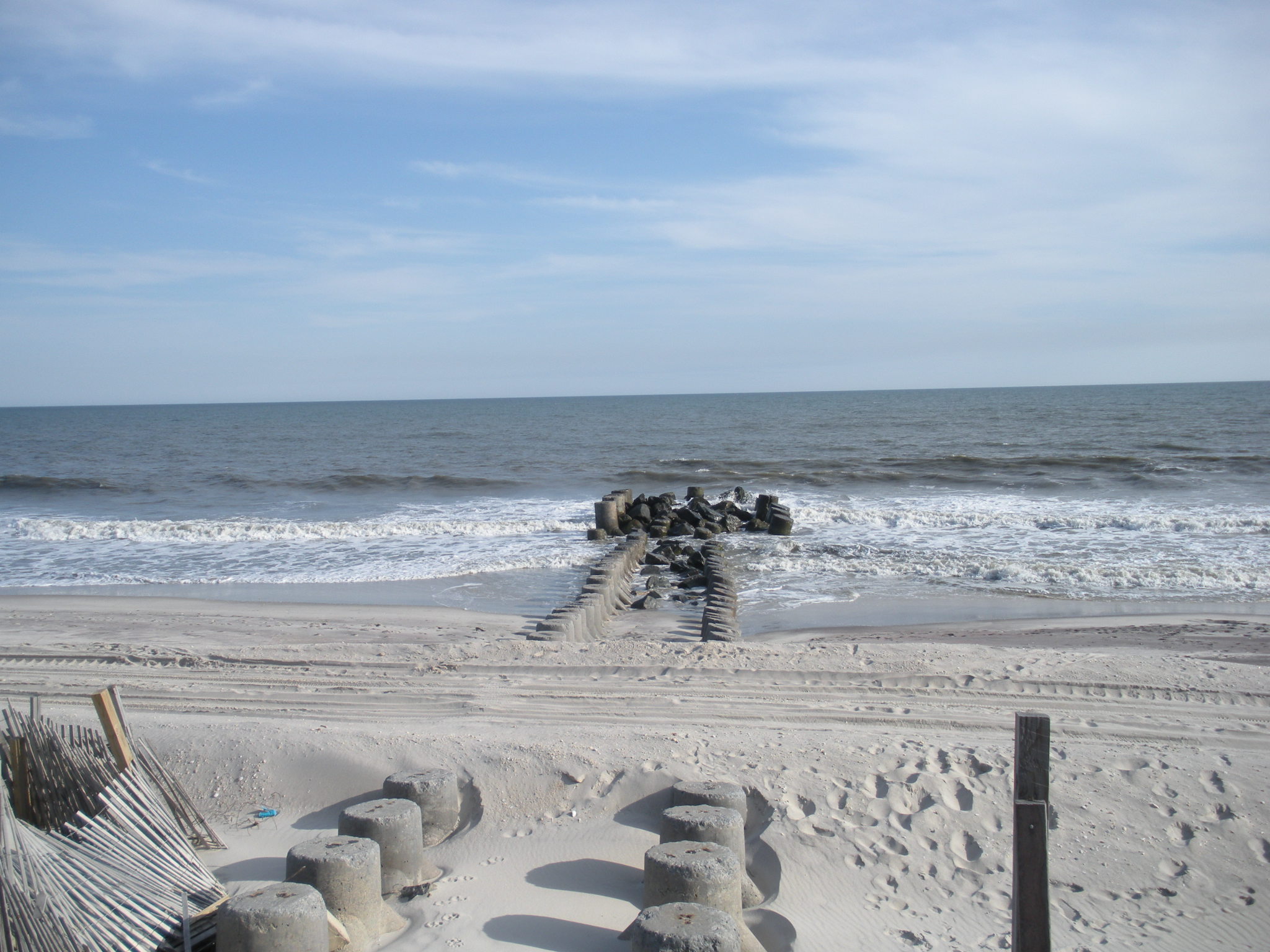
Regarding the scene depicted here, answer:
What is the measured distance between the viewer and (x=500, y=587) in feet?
43.0

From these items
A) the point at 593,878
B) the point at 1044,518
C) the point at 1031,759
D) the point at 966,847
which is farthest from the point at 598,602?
the point at 1044,518

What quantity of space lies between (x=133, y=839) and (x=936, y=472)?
28764 mm

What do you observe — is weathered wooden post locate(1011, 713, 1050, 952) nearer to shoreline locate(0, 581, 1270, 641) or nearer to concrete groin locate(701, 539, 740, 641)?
concrete groin locate(701, 539, 740, 641)

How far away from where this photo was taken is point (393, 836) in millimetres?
4316

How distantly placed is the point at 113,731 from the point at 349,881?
4.62 ft

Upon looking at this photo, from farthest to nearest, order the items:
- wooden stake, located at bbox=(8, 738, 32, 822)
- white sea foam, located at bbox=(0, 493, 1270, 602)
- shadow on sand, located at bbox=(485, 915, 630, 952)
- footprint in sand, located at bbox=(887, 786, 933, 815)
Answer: white sea foam, located at bbox=(0, 493, 1270, 602) → footprint in sand, located at bbox=(887, 786, 933, 815) → wooden stake, located at bbox=(8, 738, 32, 822) → shadow on sand, located at bbox=(485, 915, 630, 952)

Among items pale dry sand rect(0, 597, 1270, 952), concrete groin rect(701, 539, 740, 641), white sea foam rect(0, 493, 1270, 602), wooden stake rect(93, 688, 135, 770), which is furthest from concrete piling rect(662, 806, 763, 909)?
white sea foam rect(0, 493, 1270, 602)

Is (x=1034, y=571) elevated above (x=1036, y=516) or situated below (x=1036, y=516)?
below

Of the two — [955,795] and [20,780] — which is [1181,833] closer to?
[955,795]

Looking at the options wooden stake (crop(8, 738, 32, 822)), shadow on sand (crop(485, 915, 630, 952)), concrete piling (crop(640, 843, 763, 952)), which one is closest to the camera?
concrete piling (crop(640, 843, 763, 952))

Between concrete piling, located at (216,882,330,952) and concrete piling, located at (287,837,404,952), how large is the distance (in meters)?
0.31

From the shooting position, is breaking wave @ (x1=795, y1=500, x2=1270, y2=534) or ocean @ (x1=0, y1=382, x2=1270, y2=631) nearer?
ocean @ (x1=0, y1=382, x2=1270, y2=631)

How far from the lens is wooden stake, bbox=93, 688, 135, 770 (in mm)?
4242

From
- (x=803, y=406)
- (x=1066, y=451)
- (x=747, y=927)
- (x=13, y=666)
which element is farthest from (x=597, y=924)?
(x=803, y=406)
